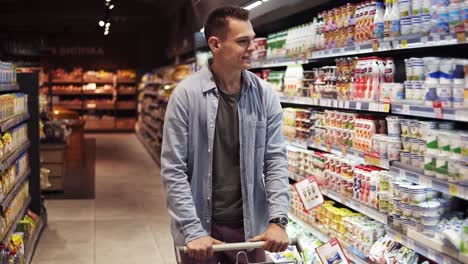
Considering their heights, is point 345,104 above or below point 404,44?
below

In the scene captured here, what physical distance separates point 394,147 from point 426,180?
0.55m

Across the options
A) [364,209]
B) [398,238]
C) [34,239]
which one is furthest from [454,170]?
[34,239]

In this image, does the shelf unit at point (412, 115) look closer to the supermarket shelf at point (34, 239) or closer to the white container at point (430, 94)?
the white container at point (430, 94)

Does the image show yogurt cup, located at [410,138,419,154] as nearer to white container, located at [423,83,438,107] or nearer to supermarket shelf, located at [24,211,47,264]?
white container, located at [423,83,438,107]

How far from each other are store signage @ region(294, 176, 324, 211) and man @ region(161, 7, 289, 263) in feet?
5.12

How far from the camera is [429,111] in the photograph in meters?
3.34

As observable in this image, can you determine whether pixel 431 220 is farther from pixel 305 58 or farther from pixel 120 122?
pixel 120 122

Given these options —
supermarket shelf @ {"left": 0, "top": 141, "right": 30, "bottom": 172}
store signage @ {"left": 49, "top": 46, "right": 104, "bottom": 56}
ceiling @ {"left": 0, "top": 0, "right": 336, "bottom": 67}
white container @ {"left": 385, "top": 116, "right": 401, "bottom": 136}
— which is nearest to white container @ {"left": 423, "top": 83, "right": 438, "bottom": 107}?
white container @ {"left": 385, "top": 116, "right": 401, "bottom": 136}

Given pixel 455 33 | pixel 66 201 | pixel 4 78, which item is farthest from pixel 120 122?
pixel 455 33

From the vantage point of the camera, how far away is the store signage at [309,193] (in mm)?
4387

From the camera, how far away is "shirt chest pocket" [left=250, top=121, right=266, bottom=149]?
2.78 metres

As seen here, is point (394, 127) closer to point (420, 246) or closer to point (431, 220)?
point (431, 220)

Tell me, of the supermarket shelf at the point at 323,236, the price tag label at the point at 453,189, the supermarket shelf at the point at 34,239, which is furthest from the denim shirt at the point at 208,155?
the supermarket shelf at the point at 34,239

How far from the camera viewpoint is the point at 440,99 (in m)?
3.25
